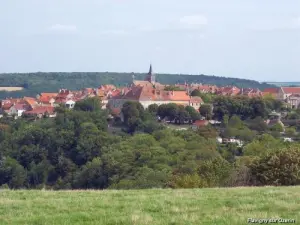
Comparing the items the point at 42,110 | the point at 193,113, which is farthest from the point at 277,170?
the point at 42,110

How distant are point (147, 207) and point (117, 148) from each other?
2030 inches

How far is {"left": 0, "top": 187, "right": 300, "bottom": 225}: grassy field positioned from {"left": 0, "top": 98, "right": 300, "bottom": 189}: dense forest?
23443 millimetres

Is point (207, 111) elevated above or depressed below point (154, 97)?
below

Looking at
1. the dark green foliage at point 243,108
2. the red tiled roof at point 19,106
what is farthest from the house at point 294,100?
the red tiled roof at point 19,106


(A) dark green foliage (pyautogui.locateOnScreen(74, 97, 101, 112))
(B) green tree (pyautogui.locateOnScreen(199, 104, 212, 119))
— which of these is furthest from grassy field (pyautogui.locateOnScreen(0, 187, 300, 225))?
(A) dark green foliage (pyautogui.locateOnScreen(74, 97, 101, 112))

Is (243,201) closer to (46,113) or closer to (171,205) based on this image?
(171,205)

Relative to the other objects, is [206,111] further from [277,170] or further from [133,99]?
[277,170]

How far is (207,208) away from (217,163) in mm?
17172

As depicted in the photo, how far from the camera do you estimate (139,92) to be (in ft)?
325

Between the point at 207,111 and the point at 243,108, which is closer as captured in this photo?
the point at 243,108

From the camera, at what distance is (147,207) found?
28.7ft

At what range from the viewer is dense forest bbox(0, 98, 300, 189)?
49.7 metres

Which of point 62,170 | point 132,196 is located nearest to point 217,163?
point 132,196

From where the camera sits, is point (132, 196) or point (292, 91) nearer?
point (132, 196)
